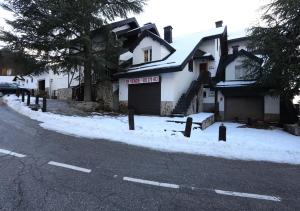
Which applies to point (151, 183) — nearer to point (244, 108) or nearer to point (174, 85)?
point (174, 85)

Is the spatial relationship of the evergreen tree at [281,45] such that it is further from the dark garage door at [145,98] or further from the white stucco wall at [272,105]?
the dark garage door at [145,98]

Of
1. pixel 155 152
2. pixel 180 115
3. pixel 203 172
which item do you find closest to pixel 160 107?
pixel 180 115

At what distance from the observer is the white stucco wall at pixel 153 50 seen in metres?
23.4

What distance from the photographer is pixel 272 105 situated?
2150 cm

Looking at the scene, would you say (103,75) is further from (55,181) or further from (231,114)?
(55,181)

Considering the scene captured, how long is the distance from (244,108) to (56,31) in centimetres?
1636

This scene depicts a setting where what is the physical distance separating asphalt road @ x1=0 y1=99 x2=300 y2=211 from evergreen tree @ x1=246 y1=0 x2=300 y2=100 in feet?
33.3

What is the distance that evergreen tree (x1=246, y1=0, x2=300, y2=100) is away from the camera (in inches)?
637

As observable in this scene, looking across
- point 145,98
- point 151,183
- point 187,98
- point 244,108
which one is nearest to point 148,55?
point 145,98

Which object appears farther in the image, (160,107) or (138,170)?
(160,107)

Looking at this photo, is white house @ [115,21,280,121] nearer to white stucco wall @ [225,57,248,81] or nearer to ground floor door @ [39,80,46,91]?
white stucco wall @ [225,57,248,81]

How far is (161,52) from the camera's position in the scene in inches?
917

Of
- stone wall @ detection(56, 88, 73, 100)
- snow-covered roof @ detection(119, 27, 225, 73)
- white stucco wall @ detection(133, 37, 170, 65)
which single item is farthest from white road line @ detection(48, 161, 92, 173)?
stone wall @ detection(56, 88, 73, 100)

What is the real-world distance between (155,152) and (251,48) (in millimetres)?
12827
